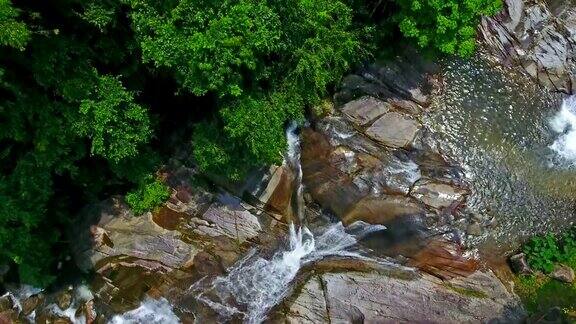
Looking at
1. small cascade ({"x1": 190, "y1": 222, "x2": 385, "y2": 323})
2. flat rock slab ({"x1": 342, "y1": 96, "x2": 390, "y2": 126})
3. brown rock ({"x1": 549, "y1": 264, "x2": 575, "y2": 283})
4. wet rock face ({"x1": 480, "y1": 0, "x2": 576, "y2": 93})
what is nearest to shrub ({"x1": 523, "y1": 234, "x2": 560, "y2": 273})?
brown rock ({"x1": 549, "y1": 264, "x2": 575, "y2": 283})

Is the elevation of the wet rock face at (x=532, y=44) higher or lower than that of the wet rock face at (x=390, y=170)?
higher

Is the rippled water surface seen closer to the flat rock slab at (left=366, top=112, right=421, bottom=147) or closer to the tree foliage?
the flat rock slab at (left=366, top=112, right=421, bottom=147)

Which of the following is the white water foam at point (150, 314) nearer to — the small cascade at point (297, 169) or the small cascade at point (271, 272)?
the small cascade at point (271, 272)

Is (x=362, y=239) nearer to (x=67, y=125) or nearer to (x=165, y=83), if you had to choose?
(x=165, y=83)

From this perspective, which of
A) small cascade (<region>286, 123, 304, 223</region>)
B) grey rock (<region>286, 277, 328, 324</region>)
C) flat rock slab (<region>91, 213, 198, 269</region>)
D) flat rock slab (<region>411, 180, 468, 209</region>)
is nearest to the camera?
grey rock (<region>286, 277, 328, 324</region>)

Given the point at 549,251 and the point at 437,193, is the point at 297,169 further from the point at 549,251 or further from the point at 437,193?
the point at 549,251

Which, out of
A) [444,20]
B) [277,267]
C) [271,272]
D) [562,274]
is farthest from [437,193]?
[271,272]

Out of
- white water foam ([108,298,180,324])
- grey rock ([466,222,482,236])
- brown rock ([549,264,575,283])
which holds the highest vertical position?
brown rock ([549,264,575,283])

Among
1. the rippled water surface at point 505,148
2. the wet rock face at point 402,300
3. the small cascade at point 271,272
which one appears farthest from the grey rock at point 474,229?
the small cascade at point 271,272
